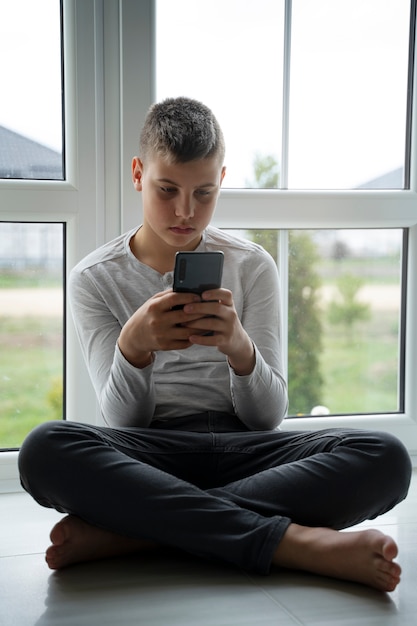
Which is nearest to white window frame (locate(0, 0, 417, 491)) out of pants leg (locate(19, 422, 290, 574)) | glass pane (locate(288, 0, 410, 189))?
glass pane (locate(288, 0, 410, 189))

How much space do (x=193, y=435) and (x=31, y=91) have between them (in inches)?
35.5

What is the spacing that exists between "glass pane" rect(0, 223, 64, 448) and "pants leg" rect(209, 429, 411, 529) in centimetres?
66

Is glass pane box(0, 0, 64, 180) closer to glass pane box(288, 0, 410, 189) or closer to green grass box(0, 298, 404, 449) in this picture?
green grass box(0, 298, 404, 449)

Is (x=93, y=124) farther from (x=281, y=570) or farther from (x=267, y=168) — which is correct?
(x=281, y=570)

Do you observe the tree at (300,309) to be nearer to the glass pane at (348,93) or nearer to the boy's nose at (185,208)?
the glass pane at (348,93)

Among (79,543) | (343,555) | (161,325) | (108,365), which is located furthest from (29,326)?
(343,555)

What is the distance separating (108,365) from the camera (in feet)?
5.44

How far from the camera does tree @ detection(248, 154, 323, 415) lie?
207cm

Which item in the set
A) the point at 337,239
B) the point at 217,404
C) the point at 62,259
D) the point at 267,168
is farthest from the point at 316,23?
the point at 217,404

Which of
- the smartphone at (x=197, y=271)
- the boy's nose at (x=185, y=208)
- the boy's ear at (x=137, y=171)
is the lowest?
the smartphone at (x=197, y=271)

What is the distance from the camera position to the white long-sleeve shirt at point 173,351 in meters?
1.66

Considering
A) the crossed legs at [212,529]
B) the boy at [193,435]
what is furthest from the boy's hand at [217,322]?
the crossed legs at [212,529]

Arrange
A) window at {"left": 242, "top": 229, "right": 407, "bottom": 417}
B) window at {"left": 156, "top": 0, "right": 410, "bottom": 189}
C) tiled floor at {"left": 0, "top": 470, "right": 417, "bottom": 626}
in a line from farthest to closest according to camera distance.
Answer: window at {"left": 242, "top": 229, "right": 407, "bottom": 417}
window at {"left": 156, "top": 0, "right": 410, "bottom": 189}
tiled floor at {"left": 0, "top": 470, "right": 417, "bottom": 626}

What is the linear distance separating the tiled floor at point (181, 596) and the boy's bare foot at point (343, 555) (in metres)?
0.02
